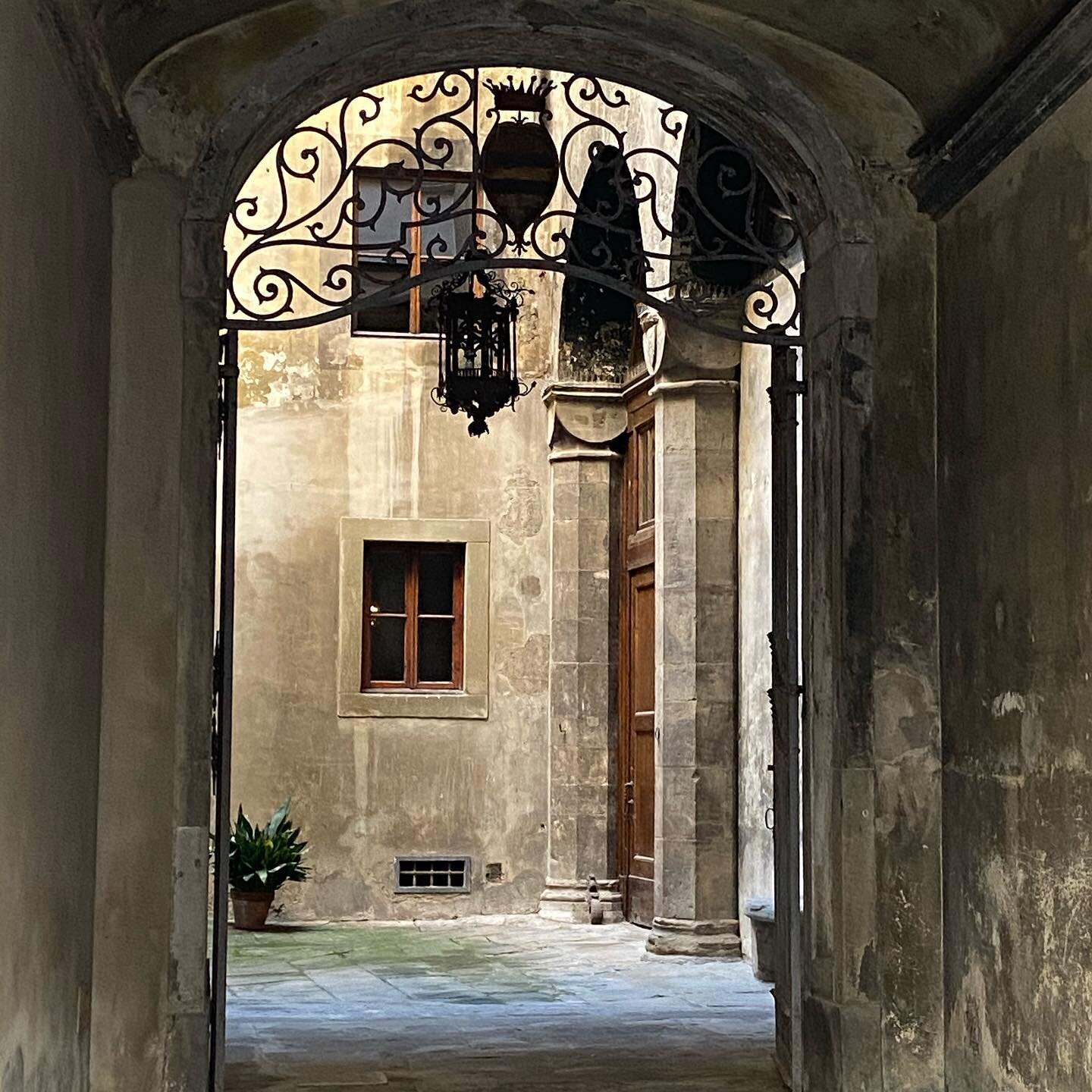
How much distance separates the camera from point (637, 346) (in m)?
11.9

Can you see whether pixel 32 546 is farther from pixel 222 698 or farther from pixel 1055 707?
pixel 1055 707

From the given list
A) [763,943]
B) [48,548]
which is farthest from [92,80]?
[763,943]

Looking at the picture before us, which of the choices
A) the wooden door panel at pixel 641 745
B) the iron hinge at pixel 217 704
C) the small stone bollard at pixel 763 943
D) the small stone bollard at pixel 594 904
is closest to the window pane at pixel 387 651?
the wooden door panel at pixel 641 745

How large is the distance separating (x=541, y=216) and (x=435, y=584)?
6888 millimetres

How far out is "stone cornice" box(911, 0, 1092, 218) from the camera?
14.9 ft

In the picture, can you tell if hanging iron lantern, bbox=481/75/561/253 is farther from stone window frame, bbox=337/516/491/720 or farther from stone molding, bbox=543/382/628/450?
stone window frame, bbox=337/516/491/720

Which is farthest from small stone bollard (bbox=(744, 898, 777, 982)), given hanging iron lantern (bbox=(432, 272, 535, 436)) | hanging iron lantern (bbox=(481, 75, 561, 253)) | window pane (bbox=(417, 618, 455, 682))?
hanging iron lantern (bbox=(481, 75, 561, 253))

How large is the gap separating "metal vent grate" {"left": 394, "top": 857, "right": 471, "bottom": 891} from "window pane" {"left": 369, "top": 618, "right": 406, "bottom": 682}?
133 centimetres

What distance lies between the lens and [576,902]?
11922 mm

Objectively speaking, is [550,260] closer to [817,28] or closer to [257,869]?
[817,28]

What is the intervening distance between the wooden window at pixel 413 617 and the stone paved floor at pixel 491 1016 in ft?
7.05

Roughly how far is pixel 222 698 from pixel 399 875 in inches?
269

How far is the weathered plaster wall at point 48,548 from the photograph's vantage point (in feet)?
12.5

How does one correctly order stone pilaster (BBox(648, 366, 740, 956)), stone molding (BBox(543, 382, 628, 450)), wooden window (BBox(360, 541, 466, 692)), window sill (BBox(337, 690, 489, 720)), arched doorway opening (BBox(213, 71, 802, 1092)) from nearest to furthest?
arched doorway opening (BBox(213, 71, 802, 1092))
stone pilaster (BBox(648, 366, 740, 956))
stone molding (BBox(543, 382, 628, 450))
window sill (BBox(337, 690, 489, 720))
wooden window (BBox(360, 541, 466, 692))
